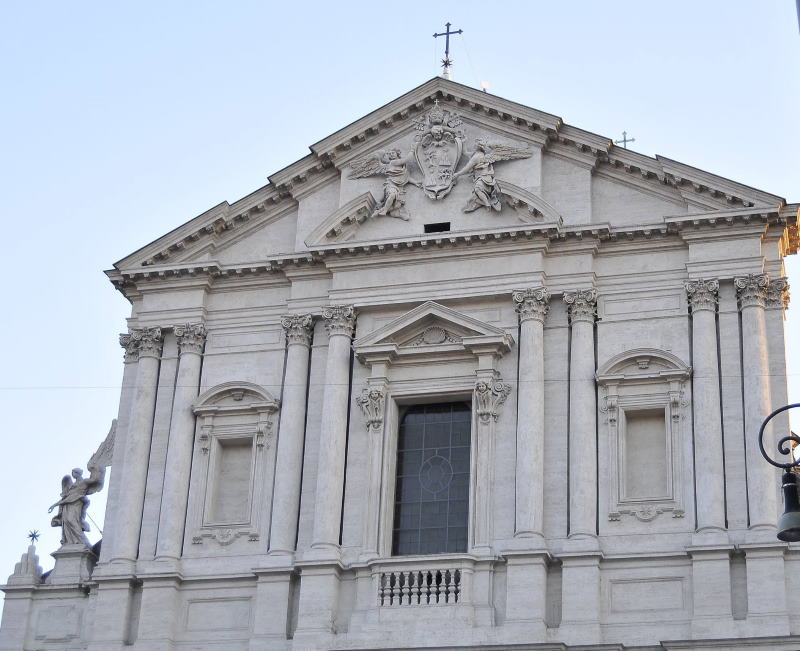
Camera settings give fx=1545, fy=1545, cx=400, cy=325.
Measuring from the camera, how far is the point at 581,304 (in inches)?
1019

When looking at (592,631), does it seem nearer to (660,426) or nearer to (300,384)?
(660,426)

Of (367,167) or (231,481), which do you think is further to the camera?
(367,167)

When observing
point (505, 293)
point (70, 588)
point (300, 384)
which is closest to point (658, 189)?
point (505, 293)

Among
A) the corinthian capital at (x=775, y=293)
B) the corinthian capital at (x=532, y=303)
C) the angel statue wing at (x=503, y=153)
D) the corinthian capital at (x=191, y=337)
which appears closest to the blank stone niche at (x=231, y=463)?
the corinthian capital at (x=191, y=337)

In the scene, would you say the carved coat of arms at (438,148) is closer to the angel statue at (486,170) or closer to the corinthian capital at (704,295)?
the angel statue at (486,170)

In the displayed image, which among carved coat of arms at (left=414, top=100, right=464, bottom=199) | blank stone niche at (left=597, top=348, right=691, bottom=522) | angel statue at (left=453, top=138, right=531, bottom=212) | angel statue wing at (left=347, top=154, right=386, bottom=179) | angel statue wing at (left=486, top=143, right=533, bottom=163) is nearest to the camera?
blank stone niche at (left=597, top=348, right=691, bottom=522)

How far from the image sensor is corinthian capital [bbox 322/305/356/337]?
26.7m

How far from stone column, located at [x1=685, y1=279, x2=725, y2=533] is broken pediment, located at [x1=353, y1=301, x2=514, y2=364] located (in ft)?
10.1

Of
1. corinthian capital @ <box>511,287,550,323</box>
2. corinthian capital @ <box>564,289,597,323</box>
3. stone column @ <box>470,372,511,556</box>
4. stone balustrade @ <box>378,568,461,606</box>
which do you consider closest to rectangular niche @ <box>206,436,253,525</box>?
stone balustrade @ <box>378,568,461,606</box>

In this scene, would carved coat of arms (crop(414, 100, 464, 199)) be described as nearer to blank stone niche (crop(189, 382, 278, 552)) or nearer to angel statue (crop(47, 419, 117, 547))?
blank stone niche (crop(189, 382, 278, 552))

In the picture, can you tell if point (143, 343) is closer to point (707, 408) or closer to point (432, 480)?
point (432, 480)

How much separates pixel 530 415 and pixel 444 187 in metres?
4.83

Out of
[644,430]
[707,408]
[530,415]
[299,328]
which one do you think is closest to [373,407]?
[299,328]

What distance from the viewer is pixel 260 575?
82.3 feet
